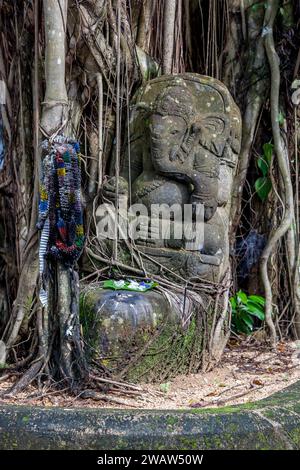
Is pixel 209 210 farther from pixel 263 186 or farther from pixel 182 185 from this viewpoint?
pixel 263 186

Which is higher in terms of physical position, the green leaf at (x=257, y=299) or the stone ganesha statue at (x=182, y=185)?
the stone ganesha statue at (x=182, y=185)

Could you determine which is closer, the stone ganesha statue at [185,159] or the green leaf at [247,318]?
the stone ganesha statue at [185,159]

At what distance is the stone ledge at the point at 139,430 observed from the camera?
8.64 feet

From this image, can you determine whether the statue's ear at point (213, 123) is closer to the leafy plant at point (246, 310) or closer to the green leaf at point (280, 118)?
the green leaf at point (280, 118)

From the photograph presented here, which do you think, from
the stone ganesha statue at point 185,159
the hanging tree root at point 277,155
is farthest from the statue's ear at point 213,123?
the hanging tree root at point 277,155

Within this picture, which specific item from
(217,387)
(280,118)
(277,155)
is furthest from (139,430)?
(280,118)

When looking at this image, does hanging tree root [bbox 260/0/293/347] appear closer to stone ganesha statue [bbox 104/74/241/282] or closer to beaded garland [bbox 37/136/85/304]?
stone ganesha statue [bbox 104/74/241/282]

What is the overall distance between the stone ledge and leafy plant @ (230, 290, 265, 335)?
2427 millimetres

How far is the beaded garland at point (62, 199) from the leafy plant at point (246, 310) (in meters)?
2.03

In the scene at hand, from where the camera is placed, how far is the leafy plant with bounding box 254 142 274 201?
5344 mm

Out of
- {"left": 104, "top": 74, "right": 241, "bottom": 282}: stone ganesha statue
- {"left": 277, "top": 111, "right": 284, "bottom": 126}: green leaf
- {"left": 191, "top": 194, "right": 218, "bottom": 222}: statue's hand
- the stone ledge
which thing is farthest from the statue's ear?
the stone ledge

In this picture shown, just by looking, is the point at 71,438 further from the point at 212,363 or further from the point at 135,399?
the point at 212,363
